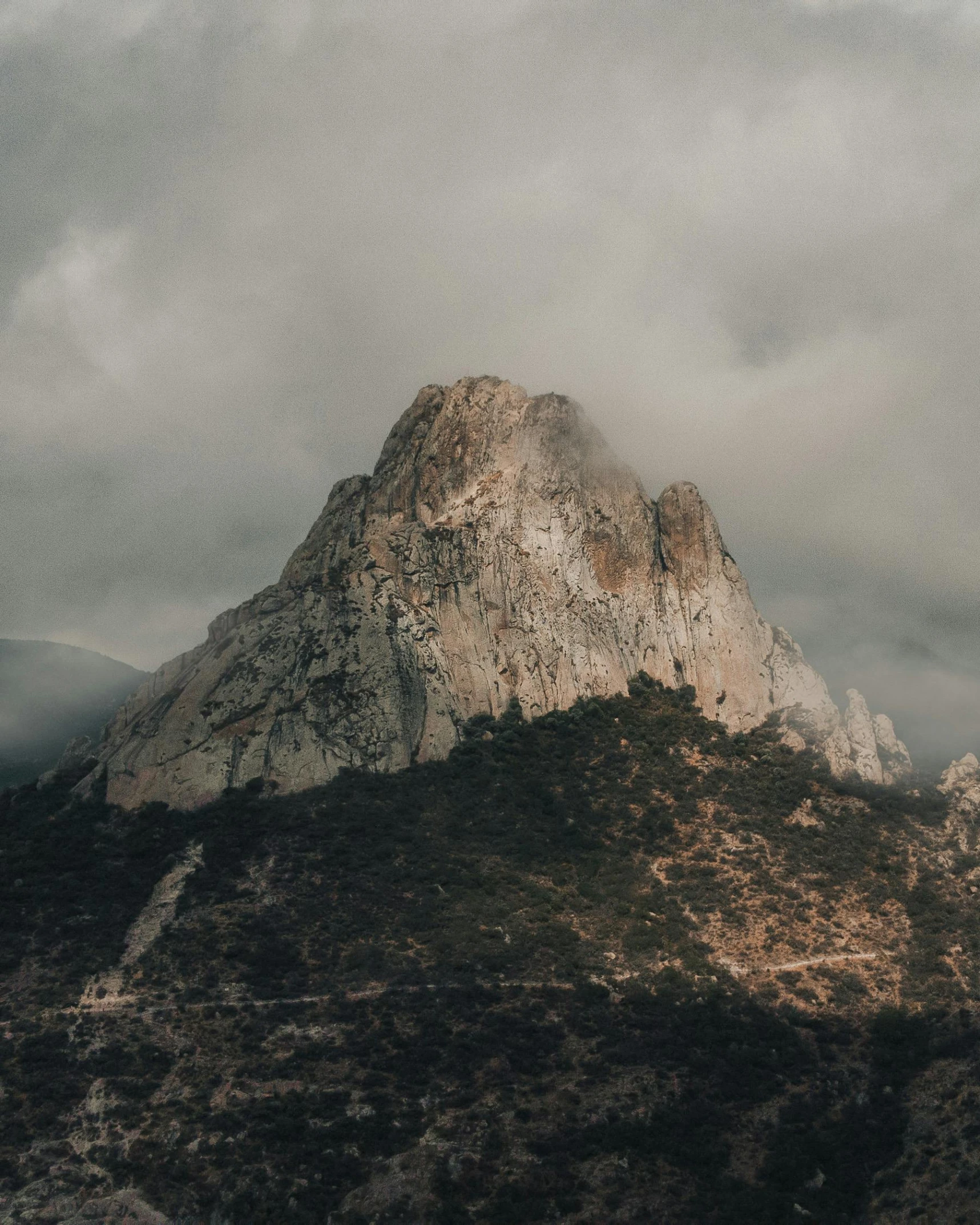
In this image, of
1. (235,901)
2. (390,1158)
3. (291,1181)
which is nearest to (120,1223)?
(291,1181)

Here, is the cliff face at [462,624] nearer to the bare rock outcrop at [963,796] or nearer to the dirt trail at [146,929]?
the bare rock outcrop at [963,796]

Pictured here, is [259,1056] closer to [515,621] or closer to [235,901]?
[235,901]

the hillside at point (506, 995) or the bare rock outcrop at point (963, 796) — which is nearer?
the hillside at point (506, 995)

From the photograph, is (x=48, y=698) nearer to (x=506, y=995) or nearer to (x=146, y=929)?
(x=146, y=929)

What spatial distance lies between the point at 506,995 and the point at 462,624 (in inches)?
1499

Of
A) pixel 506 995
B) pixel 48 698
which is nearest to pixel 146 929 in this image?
pixel 506 995

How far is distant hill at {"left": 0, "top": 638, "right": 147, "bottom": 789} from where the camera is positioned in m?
127

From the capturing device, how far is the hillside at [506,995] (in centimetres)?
5197

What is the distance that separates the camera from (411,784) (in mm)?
84250

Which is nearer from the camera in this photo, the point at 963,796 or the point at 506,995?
the point at 506,995

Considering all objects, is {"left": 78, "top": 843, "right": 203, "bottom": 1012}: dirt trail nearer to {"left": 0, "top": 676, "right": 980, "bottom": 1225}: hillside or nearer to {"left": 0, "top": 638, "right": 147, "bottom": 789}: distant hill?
{"left": 0, "top": 676, "right": 980, "bottom": 1225}: hillside

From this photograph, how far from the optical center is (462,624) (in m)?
94.6

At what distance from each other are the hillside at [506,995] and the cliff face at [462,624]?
3.95 m

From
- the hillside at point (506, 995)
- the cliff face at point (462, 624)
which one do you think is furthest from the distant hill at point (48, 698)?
the hillside at point (506, 995)
